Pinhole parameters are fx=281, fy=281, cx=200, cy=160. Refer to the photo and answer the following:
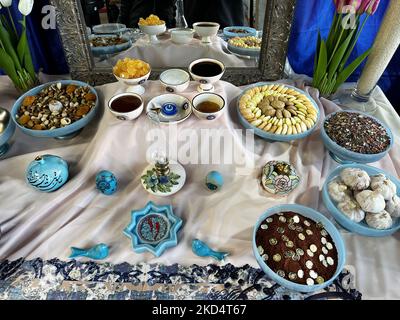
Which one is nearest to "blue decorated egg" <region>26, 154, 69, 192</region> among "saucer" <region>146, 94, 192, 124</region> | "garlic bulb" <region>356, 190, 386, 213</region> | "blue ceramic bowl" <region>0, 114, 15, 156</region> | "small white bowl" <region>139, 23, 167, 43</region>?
"blue ceramic bowl" <region>0, 114, 15, 156</region>

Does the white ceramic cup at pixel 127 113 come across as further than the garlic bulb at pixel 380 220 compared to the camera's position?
Yes

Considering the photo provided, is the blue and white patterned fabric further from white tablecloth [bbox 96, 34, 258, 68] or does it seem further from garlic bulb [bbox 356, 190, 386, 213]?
white tablecloth [bbox 96, 34, 258, 68]

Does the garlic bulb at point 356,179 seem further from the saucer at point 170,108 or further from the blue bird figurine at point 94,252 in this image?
the blue bird figurine at point 94,252

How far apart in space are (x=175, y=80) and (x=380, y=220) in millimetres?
672

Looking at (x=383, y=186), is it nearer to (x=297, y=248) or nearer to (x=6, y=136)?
(x=297, y=248)

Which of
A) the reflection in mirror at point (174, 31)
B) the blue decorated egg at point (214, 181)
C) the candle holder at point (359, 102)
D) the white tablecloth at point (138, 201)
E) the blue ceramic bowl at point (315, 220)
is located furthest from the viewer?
the candle holder at point (359, 102)

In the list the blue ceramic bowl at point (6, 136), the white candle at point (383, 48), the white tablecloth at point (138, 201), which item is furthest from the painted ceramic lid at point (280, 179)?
the blue ceramic bowl at point (6, 136)

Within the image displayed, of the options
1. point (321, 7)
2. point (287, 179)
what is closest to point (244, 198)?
point (287, 179)

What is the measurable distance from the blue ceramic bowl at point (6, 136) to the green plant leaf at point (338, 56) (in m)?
1.02

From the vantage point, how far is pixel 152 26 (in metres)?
0.91

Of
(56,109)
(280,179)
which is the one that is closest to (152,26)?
(56,109)

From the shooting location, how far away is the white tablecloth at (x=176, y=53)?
944mm

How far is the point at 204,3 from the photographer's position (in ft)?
2.91

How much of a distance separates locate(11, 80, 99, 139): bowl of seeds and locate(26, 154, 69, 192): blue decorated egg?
0.34 feet
